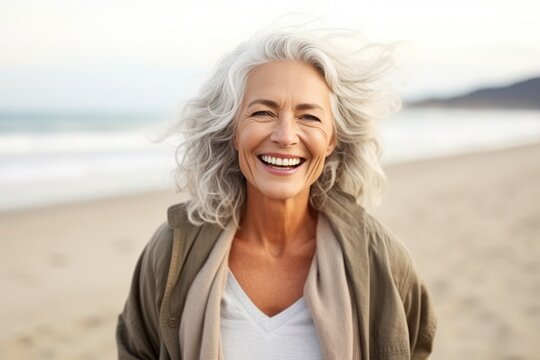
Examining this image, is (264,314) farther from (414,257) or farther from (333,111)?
(414,257)

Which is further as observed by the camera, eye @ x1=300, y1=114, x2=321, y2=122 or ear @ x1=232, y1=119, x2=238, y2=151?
ear @ x1=232, y1=119, x2=238, y2=151

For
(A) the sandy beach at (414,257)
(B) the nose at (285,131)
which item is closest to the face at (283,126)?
(B) the nose at (285,131)

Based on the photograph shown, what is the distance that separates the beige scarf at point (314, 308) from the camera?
2.35m

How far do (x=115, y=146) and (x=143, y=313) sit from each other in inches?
648

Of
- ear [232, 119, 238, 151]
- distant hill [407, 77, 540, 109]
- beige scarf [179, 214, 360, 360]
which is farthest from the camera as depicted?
distant hill [407, 77, 540, 109]

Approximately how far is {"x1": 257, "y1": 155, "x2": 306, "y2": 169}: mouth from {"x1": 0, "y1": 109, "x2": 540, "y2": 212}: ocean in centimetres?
58

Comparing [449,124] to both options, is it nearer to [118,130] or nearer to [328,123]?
[118,130]

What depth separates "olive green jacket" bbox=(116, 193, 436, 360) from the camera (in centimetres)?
243

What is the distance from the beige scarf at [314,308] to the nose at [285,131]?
50 centimetres

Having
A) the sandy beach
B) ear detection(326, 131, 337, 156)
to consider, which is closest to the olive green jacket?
ear detection(326, 131, 337, 156)

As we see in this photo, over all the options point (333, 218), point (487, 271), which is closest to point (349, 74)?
point (333, 218)

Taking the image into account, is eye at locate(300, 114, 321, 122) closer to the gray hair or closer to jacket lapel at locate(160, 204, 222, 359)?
the gray hair

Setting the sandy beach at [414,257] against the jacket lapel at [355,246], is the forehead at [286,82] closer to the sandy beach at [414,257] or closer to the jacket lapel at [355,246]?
the jacket lapel at [355,246]

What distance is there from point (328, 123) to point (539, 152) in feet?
50.2
